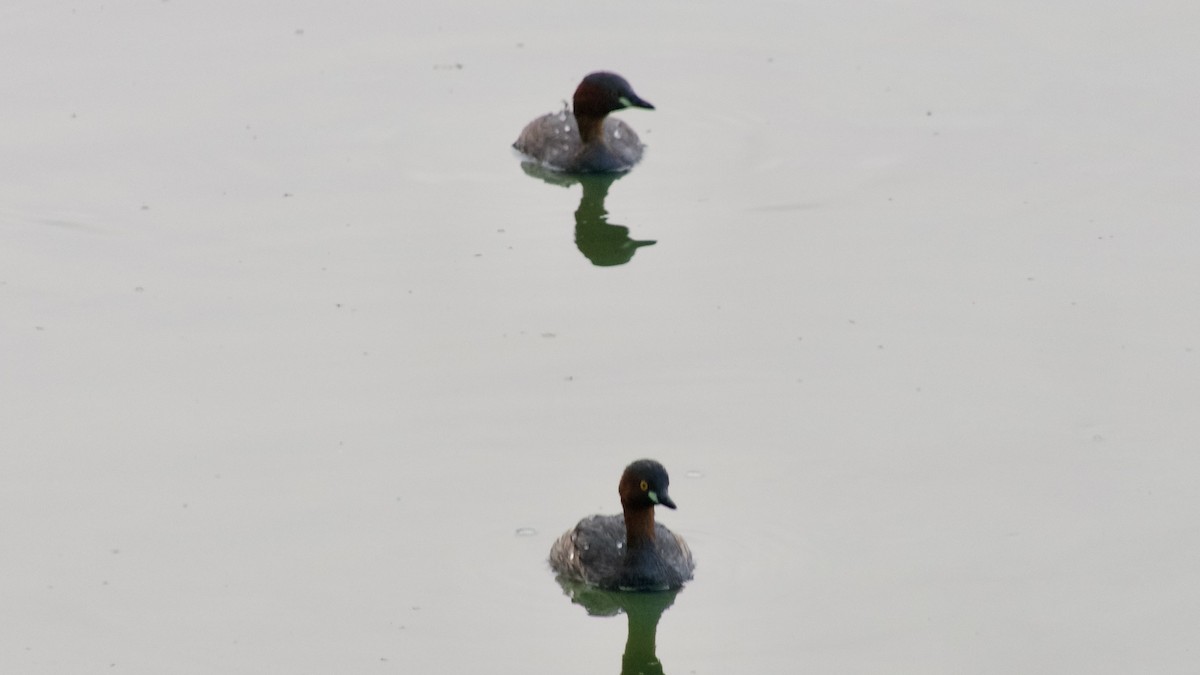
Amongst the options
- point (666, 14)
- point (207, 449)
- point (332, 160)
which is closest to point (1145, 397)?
point (207, 449)

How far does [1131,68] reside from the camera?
58.0 feet

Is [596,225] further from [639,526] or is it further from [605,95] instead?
[639,526]

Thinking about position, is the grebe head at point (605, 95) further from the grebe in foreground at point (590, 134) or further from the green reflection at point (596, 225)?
the green reflection at point (596, 225)

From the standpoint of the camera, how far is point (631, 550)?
1059cm

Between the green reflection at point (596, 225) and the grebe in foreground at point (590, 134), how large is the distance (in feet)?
0.25

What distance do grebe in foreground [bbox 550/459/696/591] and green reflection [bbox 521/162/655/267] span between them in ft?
14.0

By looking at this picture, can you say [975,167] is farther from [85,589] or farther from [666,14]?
[85,589]

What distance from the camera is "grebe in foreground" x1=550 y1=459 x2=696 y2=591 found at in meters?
10.5

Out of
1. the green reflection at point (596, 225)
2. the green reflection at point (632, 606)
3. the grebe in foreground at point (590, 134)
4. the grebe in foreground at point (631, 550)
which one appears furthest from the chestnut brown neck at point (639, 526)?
the grebe in foreground at point (590, 134)

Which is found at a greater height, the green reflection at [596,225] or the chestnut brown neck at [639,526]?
the green reflection at [596,225]

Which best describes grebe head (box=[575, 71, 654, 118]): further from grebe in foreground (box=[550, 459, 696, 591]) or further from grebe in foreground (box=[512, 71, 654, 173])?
grebe in foreground (box=[550, 459, 696, 591])

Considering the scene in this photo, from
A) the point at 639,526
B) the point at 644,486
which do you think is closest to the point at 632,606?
the point at 639,526

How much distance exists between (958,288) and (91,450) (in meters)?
5.52

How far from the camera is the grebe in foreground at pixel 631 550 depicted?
10.5 meters
